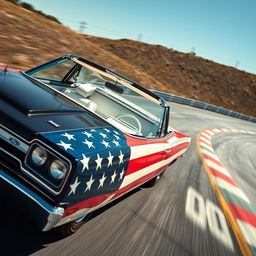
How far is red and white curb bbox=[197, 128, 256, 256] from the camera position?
3596mm

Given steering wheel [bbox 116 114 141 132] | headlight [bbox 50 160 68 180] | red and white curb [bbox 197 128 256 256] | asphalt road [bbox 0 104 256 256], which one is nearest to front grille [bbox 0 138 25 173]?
headlight [bbox 50 160 68 180]

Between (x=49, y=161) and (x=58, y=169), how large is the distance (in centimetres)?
8

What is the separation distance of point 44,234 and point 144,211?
143 cm

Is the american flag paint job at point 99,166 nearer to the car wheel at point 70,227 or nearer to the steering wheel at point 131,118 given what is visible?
the car wheel at point 70,227

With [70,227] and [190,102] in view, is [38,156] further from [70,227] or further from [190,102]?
[190,102]

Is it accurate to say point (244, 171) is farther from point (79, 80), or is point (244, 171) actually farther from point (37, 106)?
point (37, 106)

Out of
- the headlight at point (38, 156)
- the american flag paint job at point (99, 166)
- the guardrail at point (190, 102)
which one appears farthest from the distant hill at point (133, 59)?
the headlight at point (38, 156)

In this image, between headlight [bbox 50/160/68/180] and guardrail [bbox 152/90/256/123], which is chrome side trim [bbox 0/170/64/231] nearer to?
headlight [bbox 50/160/68/180]

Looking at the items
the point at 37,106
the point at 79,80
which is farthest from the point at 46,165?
the point at 79,80

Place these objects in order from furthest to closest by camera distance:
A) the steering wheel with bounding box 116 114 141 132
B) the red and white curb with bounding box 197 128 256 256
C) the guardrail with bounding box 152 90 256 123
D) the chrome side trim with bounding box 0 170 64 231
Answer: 1. the guardrail with bounding box 152 90 256 123
2. the red and white curb with bounding box 197 128 256 256
3. the steering wheel with bounding box 116 114 141 132
4. the chrome side trim with bounding box 0 170 64 231

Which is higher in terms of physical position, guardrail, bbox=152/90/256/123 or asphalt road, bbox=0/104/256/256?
guardrail, bbox=152/90/256/123

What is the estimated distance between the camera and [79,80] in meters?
3.98

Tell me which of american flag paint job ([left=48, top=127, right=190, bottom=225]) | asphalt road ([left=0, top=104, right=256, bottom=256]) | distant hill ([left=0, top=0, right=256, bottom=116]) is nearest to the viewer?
american flag paint job ([left=48, top=127, right=190, bottom=225])

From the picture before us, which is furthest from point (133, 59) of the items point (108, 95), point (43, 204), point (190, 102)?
point (43, 204)
